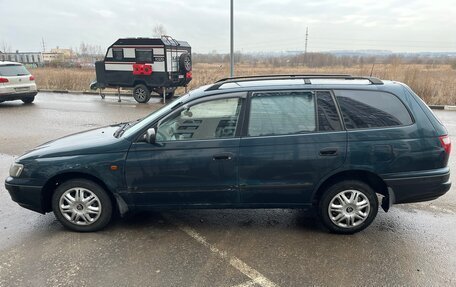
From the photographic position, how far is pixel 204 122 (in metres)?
3.59

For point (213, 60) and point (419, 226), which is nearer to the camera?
point (419, 226)

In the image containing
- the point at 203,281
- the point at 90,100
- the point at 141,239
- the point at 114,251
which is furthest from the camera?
the point at 90,100

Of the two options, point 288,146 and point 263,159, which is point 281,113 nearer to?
point 288,146

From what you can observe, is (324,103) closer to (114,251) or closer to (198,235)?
(198,235)

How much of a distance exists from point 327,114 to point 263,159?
2.62 ft

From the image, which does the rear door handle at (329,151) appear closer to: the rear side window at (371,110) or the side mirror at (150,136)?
the rear side window at (371,110)

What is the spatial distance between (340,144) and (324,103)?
46 centimetres

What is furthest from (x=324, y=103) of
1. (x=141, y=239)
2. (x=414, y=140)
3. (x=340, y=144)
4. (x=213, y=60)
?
(x=213, y=60)

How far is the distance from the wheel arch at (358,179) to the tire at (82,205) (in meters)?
2.22

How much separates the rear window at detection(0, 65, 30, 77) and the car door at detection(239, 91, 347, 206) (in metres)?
12.7

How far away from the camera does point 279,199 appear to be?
141 inches

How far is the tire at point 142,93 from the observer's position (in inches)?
561

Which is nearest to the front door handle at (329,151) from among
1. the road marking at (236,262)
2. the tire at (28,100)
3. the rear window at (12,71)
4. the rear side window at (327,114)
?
the rear side window at (327,114)

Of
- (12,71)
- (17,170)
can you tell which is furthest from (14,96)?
(17,170)
